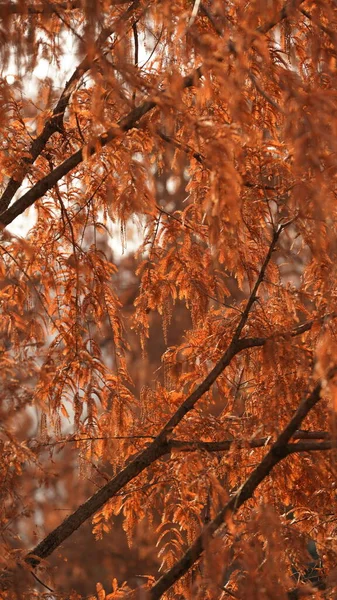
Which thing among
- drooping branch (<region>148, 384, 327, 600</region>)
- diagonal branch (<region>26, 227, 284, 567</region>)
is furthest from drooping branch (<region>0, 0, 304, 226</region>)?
drooping branch (<region>148, 384, 327, 600</region>)

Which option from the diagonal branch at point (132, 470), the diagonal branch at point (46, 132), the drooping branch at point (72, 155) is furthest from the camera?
the diagonal branch at point (132, 470)

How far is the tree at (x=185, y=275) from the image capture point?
5.08ft

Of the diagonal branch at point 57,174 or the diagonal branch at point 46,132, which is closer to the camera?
the diagonal branch at point 57,174

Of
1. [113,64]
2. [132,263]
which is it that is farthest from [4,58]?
[132,263]

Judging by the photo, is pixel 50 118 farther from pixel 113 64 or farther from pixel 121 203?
pixel 113 64

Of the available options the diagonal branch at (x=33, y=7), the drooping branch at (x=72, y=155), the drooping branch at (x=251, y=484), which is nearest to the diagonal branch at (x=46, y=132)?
the drooping branch at (x=72, y=155)

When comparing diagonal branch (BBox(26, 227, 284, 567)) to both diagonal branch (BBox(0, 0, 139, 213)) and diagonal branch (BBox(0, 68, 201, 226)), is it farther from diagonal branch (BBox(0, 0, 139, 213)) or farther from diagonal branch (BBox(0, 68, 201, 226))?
diagonal branch (BBox(0, 0, 139, 213))

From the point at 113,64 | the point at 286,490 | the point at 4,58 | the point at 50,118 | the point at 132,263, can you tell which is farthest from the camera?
the point at 132,263

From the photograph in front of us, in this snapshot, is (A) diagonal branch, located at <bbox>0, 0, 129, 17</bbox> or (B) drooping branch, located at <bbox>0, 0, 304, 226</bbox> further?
(B) drooping branch, located at <bbox>0, 0, 304, 226</bbox>

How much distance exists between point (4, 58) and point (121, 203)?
384 millimetres

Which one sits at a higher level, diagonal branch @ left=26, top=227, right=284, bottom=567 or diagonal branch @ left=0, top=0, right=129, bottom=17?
diagonal branch @ left=0, top=0, right=129, bottom=17

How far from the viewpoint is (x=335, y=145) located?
1.39 m

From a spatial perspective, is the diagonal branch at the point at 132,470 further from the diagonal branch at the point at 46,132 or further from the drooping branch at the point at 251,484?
the diagonal branch at the point at 46,132

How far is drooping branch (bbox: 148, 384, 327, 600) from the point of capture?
1.75 meters
